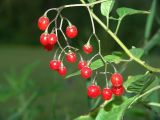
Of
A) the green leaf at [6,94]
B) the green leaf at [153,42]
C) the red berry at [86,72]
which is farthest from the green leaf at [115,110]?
the green leaf at [6,94]

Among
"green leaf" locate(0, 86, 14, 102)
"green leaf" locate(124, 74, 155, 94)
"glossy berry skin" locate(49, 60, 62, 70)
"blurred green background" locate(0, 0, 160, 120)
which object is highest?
"glossy berry skin" locate(49, 60, 62, 70)

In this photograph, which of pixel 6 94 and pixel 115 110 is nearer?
pixel 115 110

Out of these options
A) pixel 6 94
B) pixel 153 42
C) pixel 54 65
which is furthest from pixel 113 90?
pixel 6 94

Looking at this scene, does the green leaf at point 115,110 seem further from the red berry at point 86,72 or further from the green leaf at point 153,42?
the green leaf at point 153,42

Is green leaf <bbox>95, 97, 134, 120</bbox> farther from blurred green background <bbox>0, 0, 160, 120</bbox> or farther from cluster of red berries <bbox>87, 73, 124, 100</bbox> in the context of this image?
blurred green background <bbox>0, 0, 160, 120</bbox>

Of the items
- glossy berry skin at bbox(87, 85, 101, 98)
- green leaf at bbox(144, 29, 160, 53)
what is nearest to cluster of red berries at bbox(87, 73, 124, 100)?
glossy berry skin at bbox(87, 85, 101, 98)

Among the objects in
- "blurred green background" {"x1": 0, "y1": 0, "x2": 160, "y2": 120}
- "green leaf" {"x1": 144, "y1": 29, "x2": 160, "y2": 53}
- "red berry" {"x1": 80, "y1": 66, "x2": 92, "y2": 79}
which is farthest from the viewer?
"blurred green background" {"x1": 0, "y1": 0, "x2": 160, "y2": 120}

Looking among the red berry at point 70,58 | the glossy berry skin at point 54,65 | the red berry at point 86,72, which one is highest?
the red berry at point 70,58

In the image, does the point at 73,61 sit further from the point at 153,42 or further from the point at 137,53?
the point at 153,42
